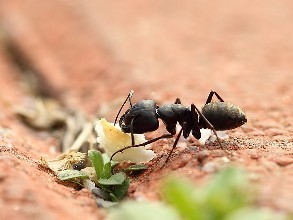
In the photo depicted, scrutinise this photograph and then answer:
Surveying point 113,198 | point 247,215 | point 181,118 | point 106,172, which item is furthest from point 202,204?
point 181,118

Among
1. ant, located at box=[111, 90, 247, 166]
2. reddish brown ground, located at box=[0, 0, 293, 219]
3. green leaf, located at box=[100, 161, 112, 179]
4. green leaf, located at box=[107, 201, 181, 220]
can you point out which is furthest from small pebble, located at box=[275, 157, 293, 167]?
green leaf, located at box=[107, 201, 181, 220]

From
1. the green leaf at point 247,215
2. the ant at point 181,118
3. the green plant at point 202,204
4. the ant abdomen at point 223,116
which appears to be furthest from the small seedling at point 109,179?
the green leaf at point 247,215

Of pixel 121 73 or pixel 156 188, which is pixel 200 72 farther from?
pixel 156 188

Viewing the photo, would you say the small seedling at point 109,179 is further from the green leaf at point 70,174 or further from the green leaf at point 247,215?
the green leaf at point 247,215

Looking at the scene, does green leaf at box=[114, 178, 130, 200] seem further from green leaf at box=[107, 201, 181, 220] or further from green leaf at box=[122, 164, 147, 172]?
green leaf at box=[107, 201, 181, 220]

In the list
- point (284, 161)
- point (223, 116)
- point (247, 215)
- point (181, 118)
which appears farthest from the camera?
point (181, 118)

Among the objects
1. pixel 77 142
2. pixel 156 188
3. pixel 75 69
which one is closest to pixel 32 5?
pixel 75 69

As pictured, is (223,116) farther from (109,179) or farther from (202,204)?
(202,204)
